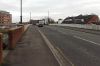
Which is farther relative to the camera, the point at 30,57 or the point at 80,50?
the point at 80,50

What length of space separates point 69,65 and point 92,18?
120448mm

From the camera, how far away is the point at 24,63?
11023 millimetres

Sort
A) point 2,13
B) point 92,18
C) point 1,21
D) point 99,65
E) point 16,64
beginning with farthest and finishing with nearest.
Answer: point 92,18 < point 1,21 < point 2,13 < point 16,64 < point 99,65

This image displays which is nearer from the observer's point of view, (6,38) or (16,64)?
(16,64)

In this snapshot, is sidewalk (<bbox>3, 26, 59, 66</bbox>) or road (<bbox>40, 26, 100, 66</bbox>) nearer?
sidewalk (<bbox>3, 26, 59, 66</bbox>)

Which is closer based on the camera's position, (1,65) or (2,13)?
(1,65)

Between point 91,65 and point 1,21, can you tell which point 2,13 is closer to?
point 1,21

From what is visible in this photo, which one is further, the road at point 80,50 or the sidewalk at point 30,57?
the road at point 80,50

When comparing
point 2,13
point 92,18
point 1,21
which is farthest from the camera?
point 92,18

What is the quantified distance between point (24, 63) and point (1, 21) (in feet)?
104

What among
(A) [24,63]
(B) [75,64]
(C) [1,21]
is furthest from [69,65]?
(C) [1,21]

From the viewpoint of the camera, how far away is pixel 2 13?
124ft

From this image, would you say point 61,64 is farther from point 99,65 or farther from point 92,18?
point 92,18

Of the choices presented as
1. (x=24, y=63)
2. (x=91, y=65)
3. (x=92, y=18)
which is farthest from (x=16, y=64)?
(x=92, y=18)
